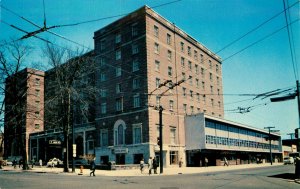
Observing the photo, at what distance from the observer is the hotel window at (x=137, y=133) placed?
140 feet

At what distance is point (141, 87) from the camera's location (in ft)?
143

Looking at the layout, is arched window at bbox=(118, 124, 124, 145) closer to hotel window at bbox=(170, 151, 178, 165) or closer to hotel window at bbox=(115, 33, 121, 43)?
hotel window at bbox=(170, 151, 178, 165)

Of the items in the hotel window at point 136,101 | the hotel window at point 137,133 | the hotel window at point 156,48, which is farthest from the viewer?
the hotel window at point 156,48

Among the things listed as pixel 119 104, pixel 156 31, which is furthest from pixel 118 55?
pixel 119 104

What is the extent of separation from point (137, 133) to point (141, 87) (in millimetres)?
6534

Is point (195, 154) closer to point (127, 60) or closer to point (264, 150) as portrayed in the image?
point (127, 60)

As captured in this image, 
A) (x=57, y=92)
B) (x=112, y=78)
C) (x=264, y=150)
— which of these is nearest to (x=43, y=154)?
(x=112, y=78)

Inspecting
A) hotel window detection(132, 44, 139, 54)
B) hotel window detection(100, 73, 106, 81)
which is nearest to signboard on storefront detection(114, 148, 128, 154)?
hotel window detection(100, 73, 106, 81)

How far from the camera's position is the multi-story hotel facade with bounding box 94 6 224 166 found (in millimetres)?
42906

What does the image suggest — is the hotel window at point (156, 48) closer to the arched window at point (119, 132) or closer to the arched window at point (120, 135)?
the arched window at point (119, 132)

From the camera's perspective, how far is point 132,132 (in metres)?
43.6

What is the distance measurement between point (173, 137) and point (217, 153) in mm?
10848

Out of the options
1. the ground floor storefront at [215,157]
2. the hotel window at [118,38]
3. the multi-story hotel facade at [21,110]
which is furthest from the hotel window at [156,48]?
the multi-story hotel facade at [21,110]

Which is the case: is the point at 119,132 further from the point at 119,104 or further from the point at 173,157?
the point at 173,157
